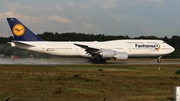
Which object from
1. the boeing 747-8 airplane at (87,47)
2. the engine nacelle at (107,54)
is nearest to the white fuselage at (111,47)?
the boeing 747-8 airplane at (87,47)

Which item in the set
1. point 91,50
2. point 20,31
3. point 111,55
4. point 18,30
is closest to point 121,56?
→ point 111,55

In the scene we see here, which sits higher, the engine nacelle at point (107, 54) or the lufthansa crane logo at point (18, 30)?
the lufthansa crane logo at point (18, 30)

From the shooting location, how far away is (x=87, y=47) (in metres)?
51.4

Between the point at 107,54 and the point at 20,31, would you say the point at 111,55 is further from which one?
the point at 20,31

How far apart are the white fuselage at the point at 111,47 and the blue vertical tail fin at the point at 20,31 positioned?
1.85 metres

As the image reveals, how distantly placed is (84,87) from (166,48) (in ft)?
121

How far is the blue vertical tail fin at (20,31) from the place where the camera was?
54.9 metres

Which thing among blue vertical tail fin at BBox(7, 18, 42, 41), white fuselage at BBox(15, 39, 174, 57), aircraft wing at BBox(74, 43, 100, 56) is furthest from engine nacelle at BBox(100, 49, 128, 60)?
blue vertical tail fin at BBox(7, 18, 42, 41)

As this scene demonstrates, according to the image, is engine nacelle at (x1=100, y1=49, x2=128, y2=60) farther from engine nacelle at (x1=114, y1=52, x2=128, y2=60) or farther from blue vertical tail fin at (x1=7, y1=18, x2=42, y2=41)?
blue vertical tail fin at (x1=7, y1=18, x2=42, y2=41)

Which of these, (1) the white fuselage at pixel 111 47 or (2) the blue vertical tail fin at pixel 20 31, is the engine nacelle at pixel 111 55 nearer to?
(1) the white fuselage at pixel 111 47

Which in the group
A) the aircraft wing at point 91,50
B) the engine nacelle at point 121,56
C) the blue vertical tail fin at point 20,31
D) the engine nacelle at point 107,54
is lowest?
the engine nacelle at point 121,56

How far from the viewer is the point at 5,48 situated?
8300 cm

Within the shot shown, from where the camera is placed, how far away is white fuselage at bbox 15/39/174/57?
53.0m

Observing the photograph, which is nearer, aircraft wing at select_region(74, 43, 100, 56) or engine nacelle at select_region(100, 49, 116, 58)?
engine nacelle at select_region(100, 49, 116, 58)
